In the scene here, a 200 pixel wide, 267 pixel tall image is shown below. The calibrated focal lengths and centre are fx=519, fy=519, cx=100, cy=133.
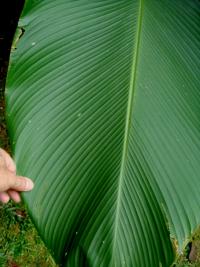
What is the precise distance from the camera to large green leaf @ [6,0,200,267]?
1.37 meters

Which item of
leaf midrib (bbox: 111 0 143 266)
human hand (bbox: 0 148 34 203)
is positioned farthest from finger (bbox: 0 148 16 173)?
leaf midrib (bbox: 111 0 143 266)

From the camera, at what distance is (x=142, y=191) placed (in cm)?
139

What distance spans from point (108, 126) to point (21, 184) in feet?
1.01

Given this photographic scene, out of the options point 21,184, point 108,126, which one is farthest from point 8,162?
point 108,126

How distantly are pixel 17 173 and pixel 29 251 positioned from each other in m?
0.94

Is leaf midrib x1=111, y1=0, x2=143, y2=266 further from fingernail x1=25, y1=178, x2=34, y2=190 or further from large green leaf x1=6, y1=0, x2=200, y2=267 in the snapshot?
fingernail x1=25, y1=178, x2=34, y2=190

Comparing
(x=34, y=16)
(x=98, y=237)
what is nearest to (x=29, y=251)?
(x=98, y=237)

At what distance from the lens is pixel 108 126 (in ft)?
4.77

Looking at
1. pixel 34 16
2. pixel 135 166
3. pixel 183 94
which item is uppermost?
pixel 34 16

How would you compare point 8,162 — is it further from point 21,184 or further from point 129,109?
point 129,109

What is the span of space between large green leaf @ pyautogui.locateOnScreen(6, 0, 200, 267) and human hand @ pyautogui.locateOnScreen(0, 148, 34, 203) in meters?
0.05

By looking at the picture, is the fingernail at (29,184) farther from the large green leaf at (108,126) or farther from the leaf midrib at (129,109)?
the leaf midrib at (129,109)

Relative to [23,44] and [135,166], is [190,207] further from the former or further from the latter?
[23,44]

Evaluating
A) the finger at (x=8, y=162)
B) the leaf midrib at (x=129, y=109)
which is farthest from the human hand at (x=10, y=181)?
the leaf midrib at (x=129, y=109)
